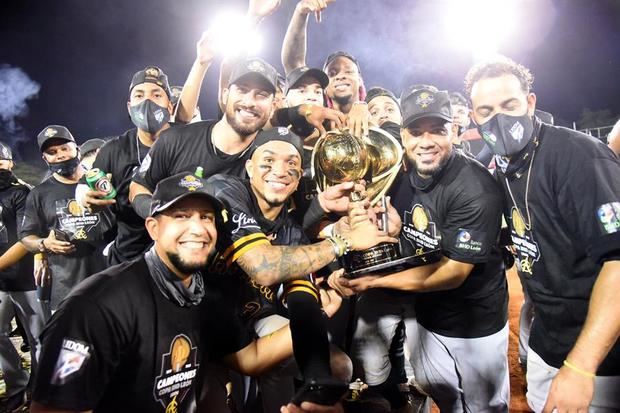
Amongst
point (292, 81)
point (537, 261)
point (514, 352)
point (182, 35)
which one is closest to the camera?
point (537, 261)

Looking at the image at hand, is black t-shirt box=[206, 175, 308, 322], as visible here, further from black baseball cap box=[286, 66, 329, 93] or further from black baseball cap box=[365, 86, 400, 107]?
black baseball cap box=[365, 86, 400, 107]

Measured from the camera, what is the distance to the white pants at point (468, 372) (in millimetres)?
2602

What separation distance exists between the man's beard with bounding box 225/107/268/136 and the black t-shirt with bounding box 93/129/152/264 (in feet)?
3.56

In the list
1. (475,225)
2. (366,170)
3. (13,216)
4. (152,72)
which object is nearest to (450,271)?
(475,225)

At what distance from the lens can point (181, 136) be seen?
108 inches

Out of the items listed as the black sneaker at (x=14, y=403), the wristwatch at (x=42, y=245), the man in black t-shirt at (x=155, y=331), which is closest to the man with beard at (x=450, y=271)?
the man in black t-shirt at (x=155, y=331)

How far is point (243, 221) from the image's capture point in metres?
2.23

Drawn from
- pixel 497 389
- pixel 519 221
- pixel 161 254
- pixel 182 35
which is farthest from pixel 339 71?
pixel 182 35

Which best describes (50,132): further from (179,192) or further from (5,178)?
(179,192)

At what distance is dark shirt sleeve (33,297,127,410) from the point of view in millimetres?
1517

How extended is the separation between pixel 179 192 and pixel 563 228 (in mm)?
1893

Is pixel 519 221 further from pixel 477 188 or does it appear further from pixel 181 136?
pixel 181 136

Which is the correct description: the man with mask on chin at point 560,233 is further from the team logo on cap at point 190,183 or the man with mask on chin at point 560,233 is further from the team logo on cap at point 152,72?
the team logo on cap at point 152,72

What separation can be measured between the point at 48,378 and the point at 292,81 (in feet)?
8.24
